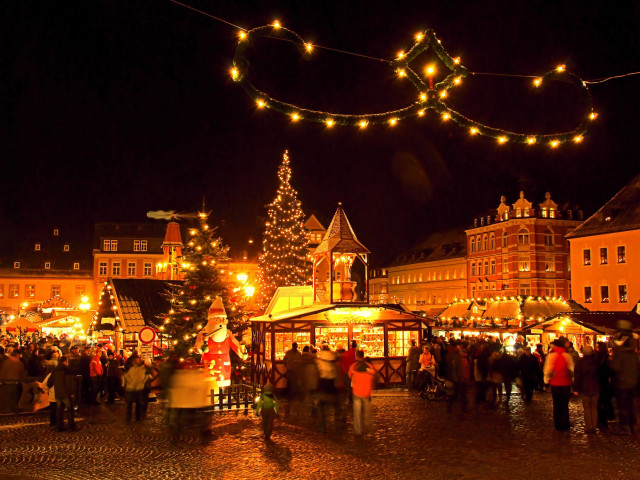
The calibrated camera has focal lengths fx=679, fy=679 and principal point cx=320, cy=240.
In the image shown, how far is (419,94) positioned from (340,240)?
502 inches

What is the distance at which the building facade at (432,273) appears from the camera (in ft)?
241

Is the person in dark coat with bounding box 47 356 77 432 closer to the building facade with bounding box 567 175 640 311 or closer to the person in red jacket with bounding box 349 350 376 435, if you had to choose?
the person in red jacket with bounding box 349 350 376 435

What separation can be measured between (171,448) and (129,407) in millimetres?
3579

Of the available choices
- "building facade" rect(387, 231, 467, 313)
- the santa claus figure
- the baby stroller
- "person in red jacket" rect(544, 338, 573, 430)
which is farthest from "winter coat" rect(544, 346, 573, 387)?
"building facade" rect(387, 231, 467, 313)

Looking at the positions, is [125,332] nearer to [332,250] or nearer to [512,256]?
[332,250]

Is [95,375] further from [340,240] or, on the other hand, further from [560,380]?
[560,380]

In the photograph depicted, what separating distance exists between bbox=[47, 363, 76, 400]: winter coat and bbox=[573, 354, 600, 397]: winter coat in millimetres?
9678

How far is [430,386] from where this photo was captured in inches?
725

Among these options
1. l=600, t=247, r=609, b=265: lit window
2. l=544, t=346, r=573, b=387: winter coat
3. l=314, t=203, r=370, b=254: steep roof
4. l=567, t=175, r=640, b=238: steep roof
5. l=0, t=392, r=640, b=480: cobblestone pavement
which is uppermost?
l=567, t=175, r=640, b=238: steep roof

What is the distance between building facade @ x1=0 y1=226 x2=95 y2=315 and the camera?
69.9 meters

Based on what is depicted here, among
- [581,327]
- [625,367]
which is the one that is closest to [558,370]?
[625,367]

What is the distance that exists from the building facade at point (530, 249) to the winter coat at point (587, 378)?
49828 millimetres

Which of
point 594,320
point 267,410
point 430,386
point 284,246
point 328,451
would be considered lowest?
point 328,451

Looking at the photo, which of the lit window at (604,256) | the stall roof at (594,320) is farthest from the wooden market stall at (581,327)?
the lit window at (604,256)
